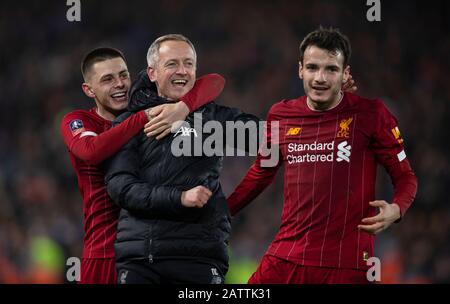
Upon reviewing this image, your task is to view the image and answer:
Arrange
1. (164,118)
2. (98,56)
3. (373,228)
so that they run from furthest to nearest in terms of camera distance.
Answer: (98,56)
(164,118)
(373,228)

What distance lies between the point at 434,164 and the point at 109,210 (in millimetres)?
5718

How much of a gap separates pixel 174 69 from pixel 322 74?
0.71 metres

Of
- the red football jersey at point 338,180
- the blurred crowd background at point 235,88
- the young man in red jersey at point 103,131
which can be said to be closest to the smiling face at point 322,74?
the red football jersey at point 338,180

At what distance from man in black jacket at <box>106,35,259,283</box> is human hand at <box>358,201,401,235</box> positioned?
25.5 inches

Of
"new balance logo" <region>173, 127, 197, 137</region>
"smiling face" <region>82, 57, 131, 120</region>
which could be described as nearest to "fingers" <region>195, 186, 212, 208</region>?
"new balance logo" <region>173, 127, 197, 137</region>

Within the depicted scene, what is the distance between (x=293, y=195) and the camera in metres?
4.28

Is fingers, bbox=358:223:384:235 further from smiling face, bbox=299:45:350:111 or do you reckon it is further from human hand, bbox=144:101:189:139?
human hand, bbox=144:101:189:139

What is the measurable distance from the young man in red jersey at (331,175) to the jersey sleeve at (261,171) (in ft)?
0.37

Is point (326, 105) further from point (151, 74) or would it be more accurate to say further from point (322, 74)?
→ point (151, 74)

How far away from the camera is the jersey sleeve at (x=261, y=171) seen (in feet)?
14.8

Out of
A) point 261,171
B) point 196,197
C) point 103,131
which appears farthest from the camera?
point 103,131

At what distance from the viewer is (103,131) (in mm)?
4723

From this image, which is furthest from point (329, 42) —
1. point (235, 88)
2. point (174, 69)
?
point (235, 88)
